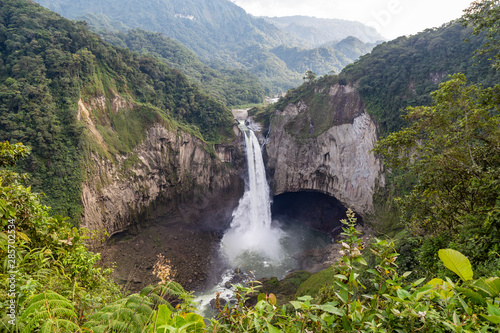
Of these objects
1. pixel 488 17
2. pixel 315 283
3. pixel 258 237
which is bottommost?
pixel 258 237

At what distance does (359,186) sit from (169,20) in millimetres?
159600

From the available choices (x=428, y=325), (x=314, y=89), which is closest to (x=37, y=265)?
(x=428, y=325)

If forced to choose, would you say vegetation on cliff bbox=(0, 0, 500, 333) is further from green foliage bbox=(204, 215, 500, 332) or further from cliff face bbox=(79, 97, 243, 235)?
cliff face bbox=(79, 97, 243, 235)

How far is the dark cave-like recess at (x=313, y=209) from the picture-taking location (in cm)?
3042

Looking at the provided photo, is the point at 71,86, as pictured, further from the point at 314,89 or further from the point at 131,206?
the point at 314,89

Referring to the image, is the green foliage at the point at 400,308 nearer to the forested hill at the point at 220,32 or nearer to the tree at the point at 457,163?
the tree at the point at 457,163

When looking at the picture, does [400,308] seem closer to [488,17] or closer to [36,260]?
[36,260]

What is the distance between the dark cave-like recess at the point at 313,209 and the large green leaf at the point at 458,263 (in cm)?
2944

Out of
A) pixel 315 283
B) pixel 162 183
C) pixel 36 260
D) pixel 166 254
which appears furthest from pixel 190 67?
pixel 36 260

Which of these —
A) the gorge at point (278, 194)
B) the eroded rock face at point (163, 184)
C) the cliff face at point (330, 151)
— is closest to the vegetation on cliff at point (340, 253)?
the eroded rock face at point (163, 184)

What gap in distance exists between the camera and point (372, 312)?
1709mm

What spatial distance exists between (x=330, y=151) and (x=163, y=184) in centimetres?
2017

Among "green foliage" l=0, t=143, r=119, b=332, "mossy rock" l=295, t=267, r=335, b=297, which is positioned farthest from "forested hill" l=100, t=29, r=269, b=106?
"green foliage" l=0, t=143, r=119, b=332

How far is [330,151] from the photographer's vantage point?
29328 mm
